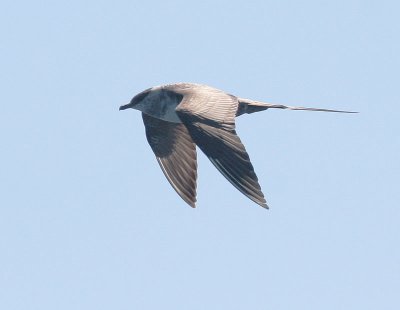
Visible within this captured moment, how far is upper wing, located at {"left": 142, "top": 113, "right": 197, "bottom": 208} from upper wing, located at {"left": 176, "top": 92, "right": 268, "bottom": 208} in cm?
265

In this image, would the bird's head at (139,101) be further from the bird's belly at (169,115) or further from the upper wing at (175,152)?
the bird's belly at (169,115)

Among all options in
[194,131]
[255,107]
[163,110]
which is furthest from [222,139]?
[163,110]

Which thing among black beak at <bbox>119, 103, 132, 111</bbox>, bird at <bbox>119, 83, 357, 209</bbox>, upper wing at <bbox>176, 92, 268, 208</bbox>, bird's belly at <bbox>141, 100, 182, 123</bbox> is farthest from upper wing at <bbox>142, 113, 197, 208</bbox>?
upper wing at <bbox>176, 92, 268, 208</bbox>

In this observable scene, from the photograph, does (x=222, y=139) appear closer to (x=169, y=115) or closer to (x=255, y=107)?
(x=255, y=107)

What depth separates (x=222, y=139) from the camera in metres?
23.9

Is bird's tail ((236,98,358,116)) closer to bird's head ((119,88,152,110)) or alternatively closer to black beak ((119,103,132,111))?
bird's head ((119,88,152,110))

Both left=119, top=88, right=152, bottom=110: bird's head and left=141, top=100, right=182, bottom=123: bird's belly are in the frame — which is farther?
left=119, top=88, right=152, bottom=110: bird's head

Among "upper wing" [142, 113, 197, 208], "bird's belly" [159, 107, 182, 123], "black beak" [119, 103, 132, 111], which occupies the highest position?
"black beak" [119, 103, 132, 111]

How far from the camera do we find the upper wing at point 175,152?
2805 cm

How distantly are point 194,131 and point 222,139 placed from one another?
2.28 ft

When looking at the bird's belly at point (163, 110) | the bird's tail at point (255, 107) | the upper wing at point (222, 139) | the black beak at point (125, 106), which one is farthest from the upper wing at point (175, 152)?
the upper wing at point (222, 139)

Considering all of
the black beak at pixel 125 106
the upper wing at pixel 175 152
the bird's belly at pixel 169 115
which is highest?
the black beak at pixel 125 106

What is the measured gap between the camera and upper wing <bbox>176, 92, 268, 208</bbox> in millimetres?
23188

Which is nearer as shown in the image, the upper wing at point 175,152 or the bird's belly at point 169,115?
the bird's belly at point 169,115
